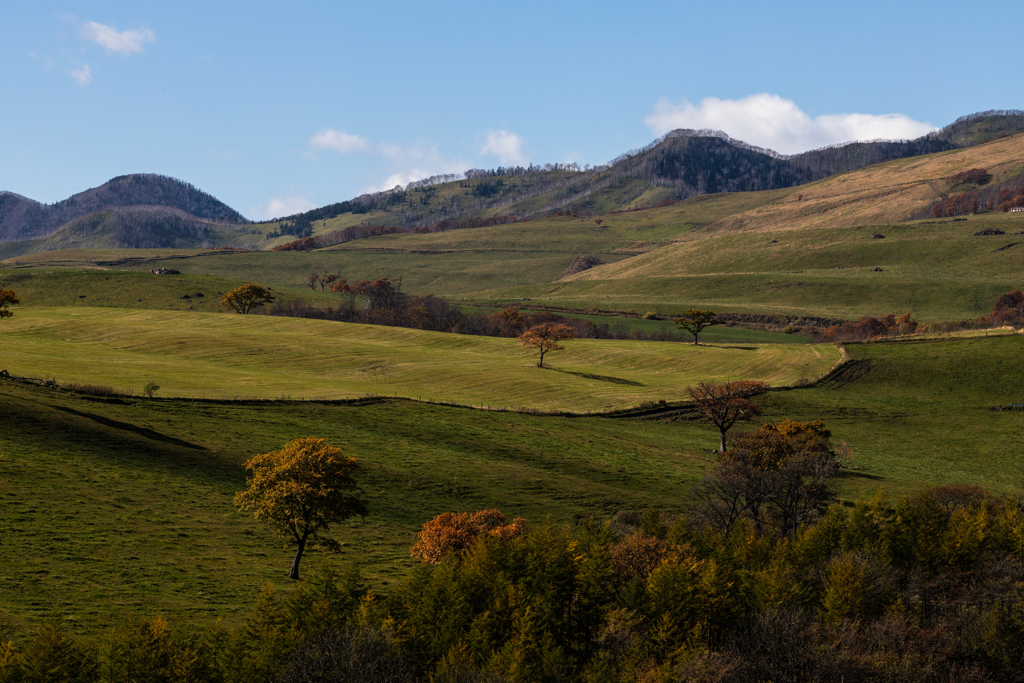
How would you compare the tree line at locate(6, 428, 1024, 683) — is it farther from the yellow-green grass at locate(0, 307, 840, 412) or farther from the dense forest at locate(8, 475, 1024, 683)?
the yellow-green grass at locate(0, 307, 840, 412)

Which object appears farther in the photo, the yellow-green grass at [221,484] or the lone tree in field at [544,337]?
the lone tree in field at [544,337]

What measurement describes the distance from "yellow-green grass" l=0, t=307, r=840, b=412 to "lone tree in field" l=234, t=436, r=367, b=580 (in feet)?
127

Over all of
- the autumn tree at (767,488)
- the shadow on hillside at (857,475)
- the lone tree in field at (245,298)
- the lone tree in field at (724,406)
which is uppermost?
the lone tree in field at (245,298)

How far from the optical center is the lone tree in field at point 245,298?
611 ft

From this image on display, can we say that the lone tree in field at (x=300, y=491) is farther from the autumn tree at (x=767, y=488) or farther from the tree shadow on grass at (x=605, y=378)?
the tree shadow on grass at (x=605, y=378)

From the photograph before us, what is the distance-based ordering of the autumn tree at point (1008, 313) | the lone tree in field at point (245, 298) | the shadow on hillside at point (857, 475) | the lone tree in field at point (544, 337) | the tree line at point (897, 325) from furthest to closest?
the lone tree in field at point (245, 298)
the autumn tree at point (1008, 313)
the tree line at point (897, 325)
the lone tree in field at point (544, 337)
the shadow on hillside at point (857, 475)

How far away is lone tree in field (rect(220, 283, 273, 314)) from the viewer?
611 ft

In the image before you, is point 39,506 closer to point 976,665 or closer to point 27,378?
point 27,378

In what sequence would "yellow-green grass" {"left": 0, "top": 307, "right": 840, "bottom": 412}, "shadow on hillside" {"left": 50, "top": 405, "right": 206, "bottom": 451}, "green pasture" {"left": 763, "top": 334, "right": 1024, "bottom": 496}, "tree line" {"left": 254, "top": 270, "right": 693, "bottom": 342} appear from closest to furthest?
"shadow on hillside" {"left": 50, "top": 405, "right": 206, "bottom": 451}
"green pasture" {"left": 763, "top": 334, "right": 1024, "bottom": 496}
"yellow-green grass" {"left": 0, "top": 307, "right": 840, "bottom": 412}
"tree line" {"left": 254, "top": 270, "right": 693, "bottom": 342}

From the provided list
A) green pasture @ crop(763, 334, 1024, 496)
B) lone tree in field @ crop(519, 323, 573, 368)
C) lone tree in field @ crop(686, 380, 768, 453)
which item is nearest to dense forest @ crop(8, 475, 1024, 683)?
green pasture @ crop(763, 334, 1024, 496)

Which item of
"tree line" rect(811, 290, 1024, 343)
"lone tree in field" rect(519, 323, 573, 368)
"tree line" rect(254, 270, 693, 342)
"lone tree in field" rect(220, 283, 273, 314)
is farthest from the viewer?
"lone tree in field" rect(220, 283, 273, 314)

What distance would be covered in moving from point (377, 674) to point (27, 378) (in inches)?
2307

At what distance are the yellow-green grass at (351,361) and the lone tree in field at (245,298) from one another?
864 inches

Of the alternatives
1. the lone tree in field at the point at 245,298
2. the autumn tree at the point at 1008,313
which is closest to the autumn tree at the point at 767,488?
the autumn tree at the point at 1008,313
